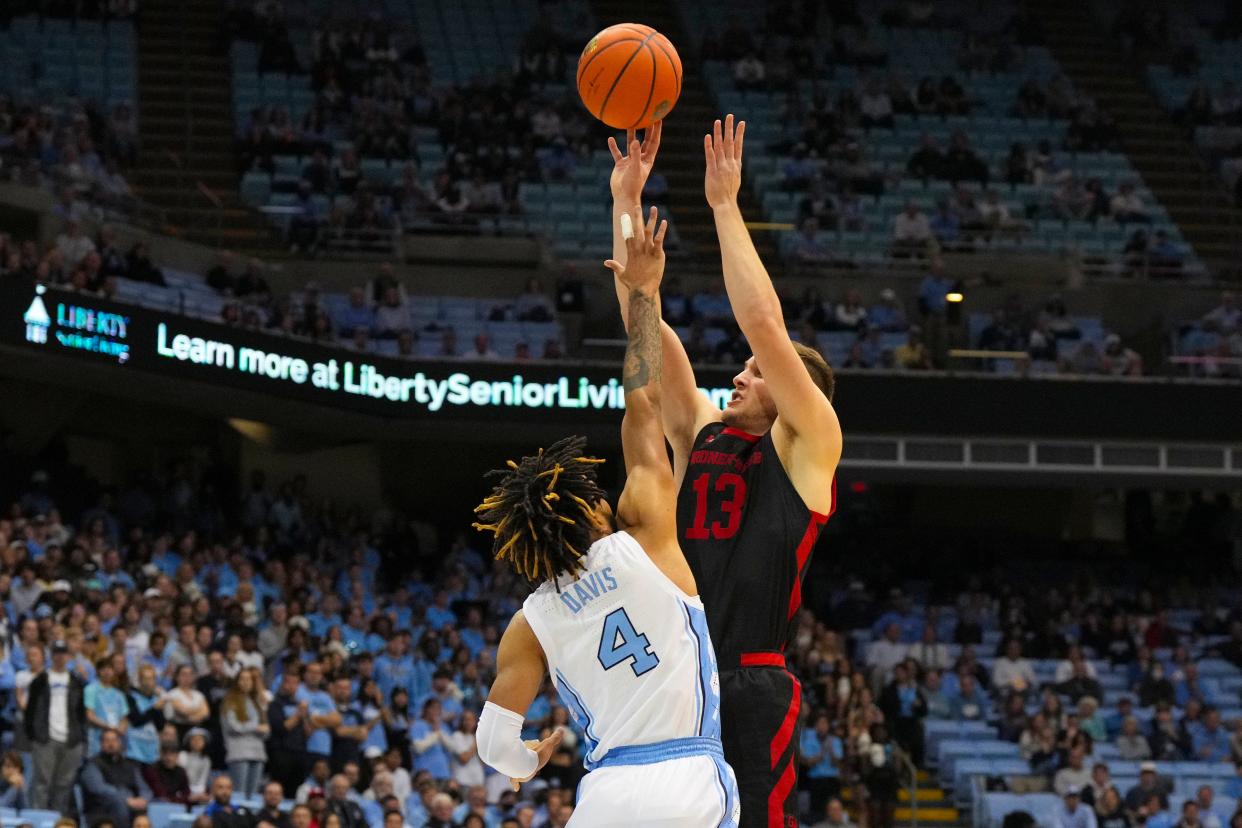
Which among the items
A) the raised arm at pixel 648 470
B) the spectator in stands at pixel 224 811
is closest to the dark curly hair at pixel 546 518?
the raised arm at pixel 648 470

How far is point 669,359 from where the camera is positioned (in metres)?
6.84

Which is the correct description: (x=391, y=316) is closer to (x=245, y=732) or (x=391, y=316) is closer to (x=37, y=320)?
(x=37, y=320)

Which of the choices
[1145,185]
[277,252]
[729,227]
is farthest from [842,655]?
[729,227]

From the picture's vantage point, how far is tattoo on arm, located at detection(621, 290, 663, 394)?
611cm

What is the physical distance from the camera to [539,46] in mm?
31047

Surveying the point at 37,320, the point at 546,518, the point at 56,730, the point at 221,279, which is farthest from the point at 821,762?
the point at 546,518

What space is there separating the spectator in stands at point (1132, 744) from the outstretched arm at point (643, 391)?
17.0 meters

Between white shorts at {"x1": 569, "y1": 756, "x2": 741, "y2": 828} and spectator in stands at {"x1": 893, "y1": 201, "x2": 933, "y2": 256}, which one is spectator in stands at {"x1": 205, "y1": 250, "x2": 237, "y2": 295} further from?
white shorts at {"x1": 569, "y1": 756, "x2": 741, "y2": 828}

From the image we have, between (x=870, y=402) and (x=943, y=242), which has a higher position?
(x=943, y=242)

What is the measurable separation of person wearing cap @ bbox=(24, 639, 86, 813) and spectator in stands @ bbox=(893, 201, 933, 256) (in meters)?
15.1

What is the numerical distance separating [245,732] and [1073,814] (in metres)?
8.40

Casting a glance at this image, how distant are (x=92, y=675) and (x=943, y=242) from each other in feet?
51.0

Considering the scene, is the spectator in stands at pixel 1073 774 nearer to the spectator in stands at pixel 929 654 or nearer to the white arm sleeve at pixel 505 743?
the spectator in stands at pixel 929 654

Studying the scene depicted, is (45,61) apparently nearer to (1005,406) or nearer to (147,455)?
(147,455)
